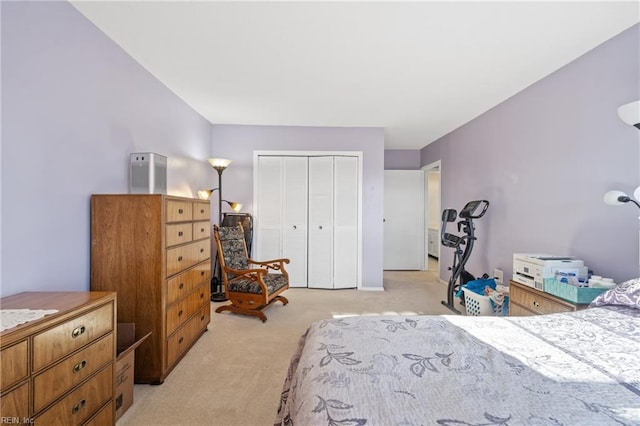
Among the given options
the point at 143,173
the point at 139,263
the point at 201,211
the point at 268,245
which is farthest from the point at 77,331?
the point at 268,245

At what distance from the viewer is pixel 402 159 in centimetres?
Result: 662

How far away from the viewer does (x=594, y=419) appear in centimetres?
80

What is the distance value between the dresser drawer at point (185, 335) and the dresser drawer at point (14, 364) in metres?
1.21

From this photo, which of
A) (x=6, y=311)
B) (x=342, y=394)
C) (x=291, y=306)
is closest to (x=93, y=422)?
(x=6, y=311)

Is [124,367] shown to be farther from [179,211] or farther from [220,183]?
[220,183]

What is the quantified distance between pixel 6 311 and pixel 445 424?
1757 millimetres

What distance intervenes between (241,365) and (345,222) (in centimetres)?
278

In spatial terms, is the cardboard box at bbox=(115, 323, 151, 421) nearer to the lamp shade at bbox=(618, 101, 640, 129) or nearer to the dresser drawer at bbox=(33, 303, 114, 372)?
the dresser drawer at bbox=(33, 303, 114, 372)

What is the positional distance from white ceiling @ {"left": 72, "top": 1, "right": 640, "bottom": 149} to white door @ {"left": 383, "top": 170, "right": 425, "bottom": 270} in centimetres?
271

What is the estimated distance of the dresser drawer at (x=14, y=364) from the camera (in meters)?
1.06


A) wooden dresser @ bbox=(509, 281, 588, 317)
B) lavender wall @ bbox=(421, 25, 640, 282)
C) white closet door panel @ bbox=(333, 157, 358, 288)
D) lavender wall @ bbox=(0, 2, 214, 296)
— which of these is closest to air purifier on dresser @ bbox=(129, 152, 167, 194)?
lavender wall @ bbox=(0, 2, 214, 296)

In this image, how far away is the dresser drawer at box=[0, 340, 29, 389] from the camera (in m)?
1.06

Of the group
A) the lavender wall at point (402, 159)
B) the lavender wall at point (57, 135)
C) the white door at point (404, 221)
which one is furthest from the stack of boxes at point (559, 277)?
the lavender wall at point (402, 159)

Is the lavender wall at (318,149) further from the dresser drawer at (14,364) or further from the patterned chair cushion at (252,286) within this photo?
the dresser drawer at (14,364)
